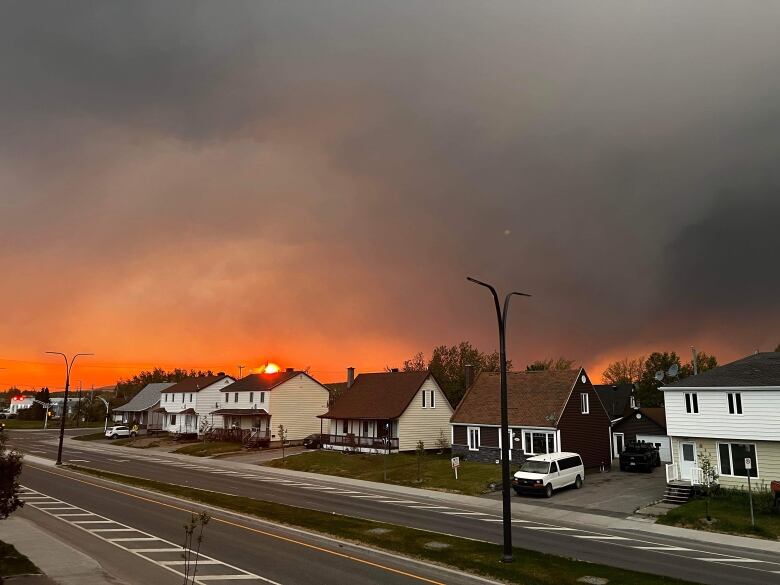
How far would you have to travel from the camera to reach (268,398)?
2884 inches

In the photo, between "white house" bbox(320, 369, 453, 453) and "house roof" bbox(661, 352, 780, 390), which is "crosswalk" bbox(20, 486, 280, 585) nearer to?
"house roof" bbox(661, 352, 780, 390)

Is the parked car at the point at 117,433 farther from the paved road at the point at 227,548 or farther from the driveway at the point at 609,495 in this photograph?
the driveway at the point at 609,495

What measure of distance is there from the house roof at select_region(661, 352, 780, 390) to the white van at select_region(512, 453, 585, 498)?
8279mm

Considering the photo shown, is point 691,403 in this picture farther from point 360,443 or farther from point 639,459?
point 360,443

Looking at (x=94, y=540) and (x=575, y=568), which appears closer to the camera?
(x=575, y=568)

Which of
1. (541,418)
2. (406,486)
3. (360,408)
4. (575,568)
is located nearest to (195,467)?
(360,408)

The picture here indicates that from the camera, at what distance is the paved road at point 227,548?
17359 mm

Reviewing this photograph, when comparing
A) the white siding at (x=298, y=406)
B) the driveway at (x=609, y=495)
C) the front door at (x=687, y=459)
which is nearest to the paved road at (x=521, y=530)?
the driveway at (x=609, y=495)

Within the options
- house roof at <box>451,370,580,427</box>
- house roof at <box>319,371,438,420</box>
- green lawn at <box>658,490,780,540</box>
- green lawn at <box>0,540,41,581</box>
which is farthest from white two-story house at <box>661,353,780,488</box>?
green lawn at <box>0,540,41,581</box>

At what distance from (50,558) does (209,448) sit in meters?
53.0

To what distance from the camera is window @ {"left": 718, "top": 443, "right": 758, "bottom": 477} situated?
34438 mm

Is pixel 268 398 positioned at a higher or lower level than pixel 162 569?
higher

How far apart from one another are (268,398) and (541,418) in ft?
127

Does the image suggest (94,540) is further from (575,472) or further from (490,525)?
(575,472)
